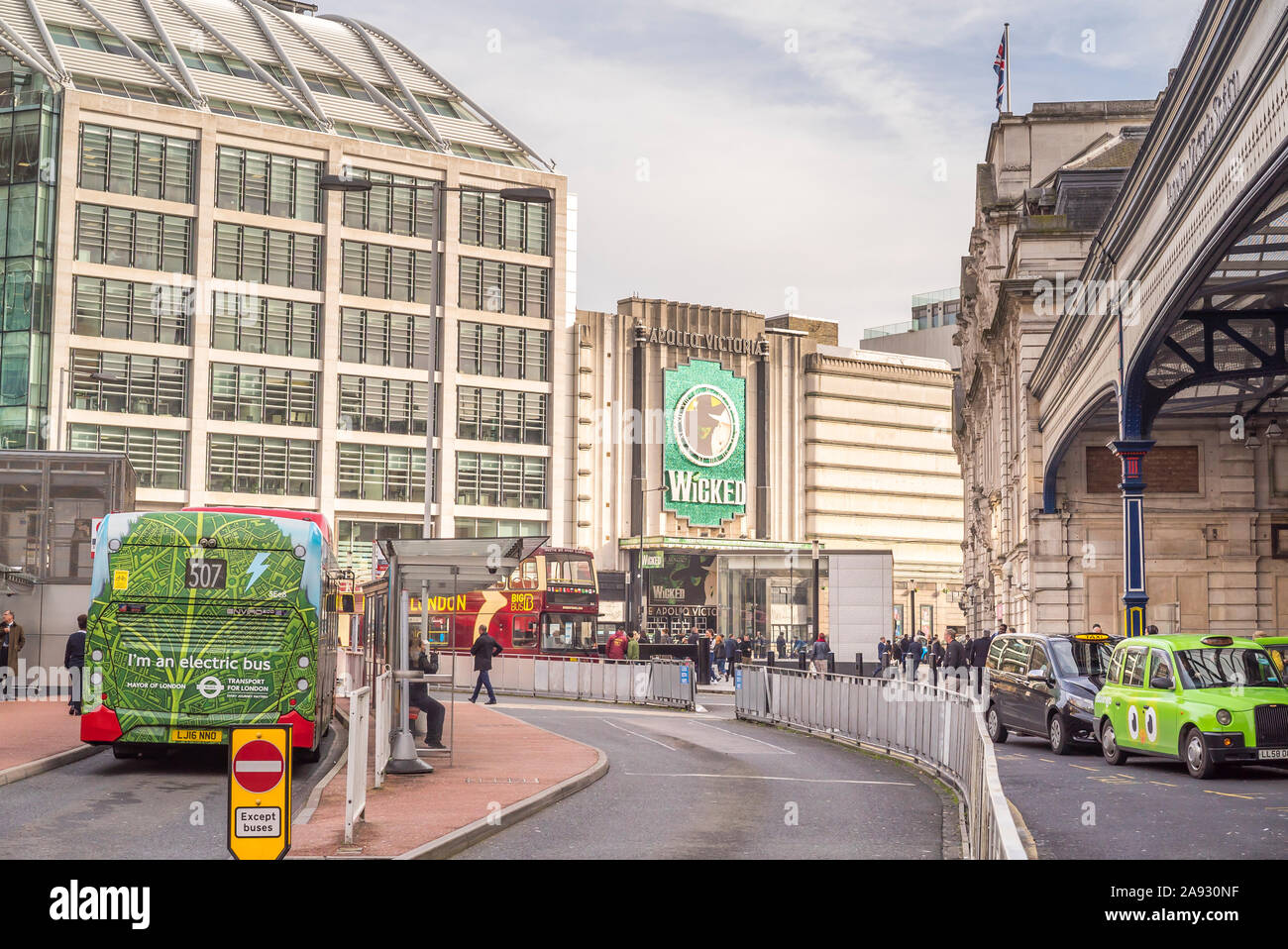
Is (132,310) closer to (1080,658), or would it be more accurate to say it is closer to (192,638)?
(192,638)

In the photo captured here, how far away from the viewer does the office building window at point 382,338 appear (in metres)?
72.4

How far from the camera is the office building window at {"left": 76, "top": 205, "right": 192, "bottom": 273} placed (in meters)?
66.0

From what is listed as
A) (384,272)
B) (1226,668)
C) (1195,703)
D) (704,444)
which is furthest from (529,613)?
(704,444)

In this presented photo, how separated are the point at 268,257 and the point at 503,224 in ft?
39.2

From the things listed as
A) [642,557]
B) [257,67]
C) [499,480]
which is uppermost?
[257,67]

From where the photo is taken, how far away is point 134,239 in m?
67.2

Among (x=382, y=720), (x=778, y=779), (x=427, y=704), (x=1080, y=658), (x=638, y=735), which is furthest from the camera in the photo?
(x=638, y=735)

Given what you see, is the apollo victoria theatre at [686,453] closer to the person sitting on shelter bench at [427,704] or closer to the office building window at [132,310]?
the office building window at [132,310]

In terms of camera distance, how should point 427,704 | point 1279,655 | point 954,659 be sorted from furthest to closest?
1. point 954,659
2. point 427,704
3. point 1279,655

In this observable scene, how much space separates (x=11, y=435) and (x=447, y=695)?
33.9 meters

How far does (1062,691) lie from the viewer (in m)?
21.0

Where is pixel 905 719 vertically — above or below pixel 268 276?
below
